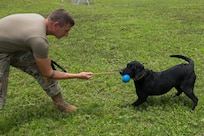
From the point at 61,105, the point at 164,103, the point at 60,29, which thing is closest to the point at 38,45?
the point at 60,29

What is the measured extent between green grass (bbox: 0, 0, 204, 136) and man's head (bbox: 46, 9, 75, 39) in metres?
1.14

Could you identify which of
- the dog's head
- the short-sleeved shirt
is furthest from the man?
the dog's head

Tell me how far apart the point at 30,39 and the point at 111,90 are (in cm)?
202

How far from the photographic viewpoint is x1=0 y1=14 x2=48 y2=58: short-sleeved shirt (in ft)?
12.1

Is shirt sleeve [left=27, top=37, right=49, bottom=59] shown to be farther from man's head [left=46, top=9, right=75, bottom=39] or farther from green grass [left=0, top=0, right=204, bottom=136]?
green grass [left=0, top=0, right=204, bottom=136]

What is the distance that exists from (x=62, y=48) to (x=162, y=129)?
14.9 ft

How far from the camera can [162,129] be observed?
4.02 meters

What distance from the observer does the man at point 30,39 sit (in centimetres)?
371

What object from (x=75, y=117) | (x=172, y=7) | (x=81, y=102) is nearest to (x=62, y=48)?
(x=81, y=102)

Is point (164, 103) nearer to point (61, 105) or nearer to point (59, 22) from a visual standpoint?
point (61, 105)

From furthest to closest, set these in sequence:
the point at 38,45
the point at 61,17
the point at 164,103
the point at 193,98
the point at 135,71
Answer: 1. the point at 164,103
2. the point at 193,98
3. the point at 135,71
4. the point at 61,17
5. the point at 38,45

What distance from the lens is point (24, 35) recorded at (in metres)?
3.75

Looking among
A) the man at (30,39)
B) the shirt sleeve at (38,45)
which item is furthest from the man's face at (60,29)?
the shirt sleeve at (38,45)

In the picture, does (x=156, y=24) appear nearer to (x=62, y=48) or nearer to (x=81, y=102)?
(x=62, y=48)
